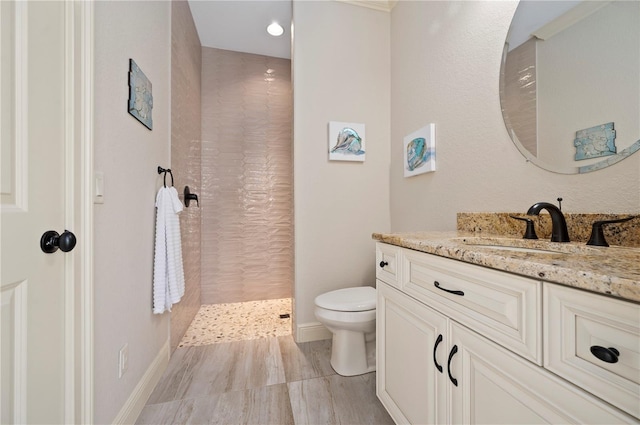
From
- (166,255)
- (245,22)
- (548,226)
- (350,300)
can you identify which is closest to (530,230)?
(548,226)

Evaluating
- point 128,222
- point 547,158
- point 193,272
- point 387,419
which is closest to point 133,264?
point 128,222

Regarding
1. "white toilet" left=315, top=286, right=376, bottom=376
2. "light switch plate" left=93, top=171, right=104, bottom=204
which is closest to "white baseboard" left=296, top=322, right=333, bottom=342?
"white toilet" left=315, top=286, right=376, bottom=376

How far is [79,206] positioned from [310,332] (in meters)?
1.66

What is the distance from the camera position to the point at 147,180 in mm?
1380

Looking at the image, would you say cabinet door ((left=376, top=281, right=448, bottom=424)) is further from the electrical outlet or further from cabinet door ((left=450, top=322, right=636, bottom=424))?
the electrical outlet

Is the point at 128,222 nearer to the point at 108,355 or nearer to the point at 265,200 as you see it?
the point at 108,355

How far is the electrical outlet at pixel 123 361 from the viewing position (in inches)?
42.6

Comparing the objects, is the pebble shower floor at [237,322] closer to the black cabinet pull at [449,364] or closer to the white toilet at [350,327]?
the white toilet at [350,327]

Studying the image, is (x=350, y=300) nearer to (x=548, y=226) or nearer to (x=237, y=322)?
(x=548, y=226)

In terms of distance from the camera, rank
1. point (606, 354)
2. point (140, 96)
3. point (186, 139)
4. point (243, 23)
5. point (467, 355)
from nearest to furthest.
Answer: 1. point (606, 354)
2. point (467, 355)
3. point (140, 96)
4. point (186, 139)
5. point (243, 23)

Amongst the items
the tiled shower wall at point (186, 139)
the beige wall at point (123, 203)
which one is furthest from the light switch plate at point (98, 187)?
the tiled shower wall at point (186, 139)

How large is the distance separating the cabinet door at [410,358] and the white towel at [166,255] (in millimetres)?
1209

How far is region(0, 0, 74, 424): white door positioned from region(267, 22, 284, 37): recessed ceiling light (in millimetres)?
2001

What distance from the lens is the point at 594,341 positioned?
0.44 meters
